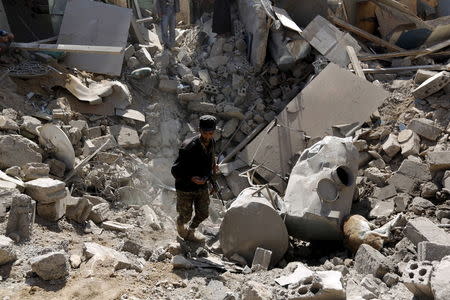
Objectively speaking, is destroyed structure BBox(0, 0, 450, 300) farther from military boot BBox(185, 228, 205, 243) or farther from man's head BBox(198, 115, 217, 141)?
man's head BBox(198, 115, 217, 141)

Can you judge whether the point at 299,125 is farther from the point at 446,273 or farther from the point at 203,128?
the point at 446,273

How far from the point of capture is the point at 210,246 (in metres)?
6.57

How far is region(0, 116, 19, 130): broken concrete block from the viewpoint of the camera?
6.66m

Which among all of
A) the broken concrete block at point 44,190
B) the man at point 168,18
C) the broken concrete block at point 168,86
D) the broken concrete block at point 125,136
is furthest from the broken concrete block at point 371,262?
the man at point 168,18

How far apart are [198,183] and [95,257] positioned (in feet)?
4.41

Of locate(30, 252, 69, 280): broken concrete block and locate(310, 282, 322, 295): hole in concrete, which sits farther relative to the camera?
locate(30, 252, 69, 280): broken concrete block

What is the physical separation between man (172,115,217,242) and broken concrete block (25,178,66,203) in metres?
1.33

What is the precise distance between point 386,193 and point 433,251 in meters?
2.39

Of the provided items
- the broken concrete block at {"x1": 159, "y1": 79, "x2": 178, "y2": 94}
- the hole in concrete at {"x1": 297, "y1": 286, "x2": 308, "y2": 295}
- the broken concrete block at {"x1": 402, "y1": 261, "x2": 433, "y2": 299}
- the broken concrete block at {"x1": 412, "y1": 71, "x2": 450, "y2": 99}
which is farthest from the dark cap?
the broken concrete block at {"x1": 412, "y1": 71, "x2": 450, "y2": 99}

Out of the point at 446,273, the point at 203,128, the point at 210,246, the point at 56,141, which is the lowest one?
the point at 210,246

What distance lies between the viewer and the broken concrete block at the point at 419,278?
13.4 feet

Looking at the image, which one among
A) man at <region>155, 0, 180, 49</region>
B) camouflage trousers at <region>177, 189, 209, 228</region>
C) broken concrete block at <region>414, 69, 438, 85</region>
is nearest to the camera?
camouflage trousers at <region>177, 189, 209, 228</region>

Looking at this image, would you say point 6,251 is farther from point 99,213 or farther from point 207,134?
point 207,134

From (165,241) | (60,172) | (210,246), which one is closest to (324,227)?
(210,246)
